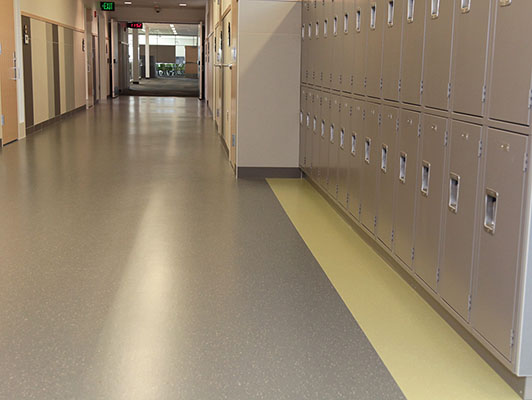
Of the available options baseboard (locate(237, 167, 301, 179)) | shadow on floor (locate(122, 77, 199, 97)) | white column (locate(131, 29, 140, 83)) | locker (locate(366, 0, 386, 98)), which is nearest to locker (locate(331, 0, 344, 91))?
locker (locate(366, 0, 386, 98))

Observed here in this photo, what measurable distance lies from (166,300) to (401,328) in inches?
51.1

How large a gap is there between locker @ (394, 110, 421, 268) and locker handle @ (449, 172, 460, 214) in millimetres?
507

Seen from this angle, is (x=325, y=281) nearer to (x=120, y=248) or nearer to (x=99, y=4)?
(x=120, y=248)

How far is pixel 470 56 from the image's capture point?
10.1ft

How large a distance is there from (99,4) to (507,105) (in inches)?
807

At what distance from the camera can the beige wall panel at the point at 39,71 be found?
12500mm

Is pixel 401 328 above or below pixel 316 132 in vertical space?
below

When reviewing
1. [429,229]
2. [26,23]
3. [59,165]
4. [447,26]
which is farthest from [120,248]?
[26,23]

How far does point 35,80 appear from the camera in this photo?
1259 centimetres

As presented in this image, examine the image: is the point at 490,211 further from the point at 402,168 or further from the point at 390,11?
the point at 390,11

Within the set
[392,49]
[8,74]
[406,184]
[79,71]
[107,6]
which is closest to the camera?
[406,184]

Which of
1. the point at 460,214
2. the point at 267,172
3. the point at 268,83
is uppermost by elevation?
the point at 268,83

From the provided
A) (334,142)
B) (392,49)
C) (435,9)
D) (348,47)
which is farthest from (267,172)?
(435,9)

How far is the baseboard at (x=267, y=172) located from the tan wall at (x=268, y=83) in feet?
0.16
